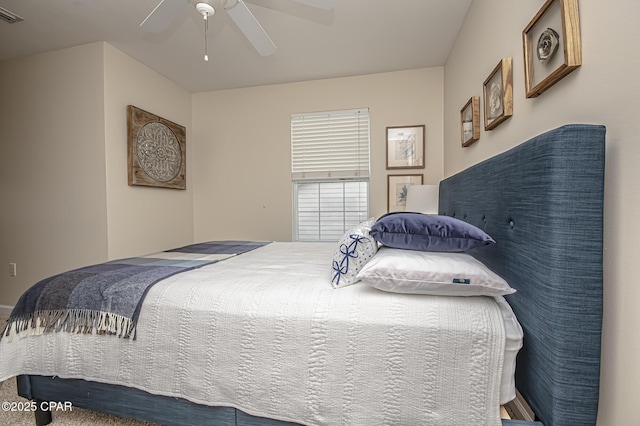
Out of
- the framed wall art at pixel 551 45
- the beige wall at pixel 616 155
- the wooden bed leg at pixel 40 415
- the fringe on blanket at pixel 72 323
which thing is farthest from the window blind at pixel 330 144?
the wooden bed leg at pixel 40 415

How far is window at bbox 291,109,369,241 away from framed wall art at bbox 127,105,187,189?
1401mm

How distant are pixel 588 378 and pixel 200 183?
3.90 meters

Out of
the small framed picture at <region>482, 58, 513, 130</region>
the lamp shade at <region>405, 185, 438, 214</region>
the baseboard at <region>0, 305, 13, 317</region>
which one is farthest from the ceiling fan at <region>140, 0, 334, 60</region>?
the baseboard at <region>0, 305, 13, 317</region>

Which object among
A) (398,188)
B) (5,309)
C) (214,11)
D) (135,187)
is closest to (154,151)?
(135,187)

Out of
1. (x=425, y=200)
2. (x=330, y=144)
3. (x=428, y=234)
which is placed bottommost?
(x=428, y=234)

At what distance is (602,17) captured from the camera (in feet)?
2.78

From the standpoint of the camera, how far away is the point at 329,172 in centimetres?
347

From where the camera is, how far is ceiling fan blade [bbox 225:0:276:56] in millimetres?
1689

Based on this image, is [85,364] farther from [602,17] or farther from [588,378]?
[602,17]

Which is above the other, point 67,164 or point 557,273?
point 67,164

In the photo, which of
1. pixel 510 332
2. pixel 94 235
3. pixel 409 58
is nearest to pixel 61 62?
pixel 94 235

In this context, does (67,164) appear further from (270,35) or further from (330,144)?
(330,144)

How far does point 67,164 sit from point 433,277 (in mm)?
3394

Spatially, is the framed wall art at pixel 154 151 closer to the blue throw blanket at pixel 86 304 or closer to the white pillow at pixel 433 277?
the blue throw blanket at pixel 86 304
